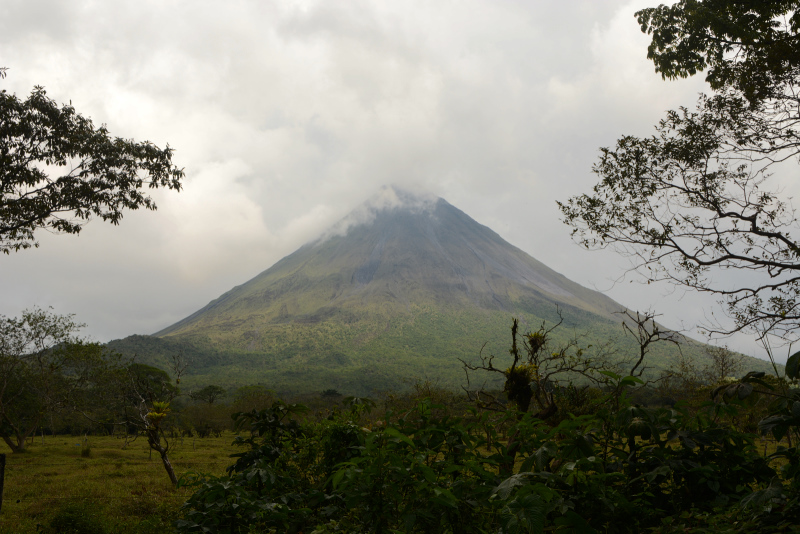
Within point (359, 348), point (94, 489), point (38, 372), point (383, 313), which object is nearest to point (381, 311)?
point (383, 313)

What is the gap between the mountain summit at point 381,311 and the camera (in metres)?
73.5

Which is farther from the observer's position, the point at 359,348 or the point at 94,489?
the point at 359,348

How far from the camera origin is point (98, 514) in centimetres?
838

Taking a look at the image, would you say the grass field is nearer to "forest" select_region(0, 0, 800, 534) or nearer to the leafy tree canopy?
"forest" select_region(0, 0, 800, 534)

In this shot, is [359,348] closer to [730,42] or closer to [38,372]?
[38,372]

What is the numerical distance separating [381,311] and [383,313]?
132 cm

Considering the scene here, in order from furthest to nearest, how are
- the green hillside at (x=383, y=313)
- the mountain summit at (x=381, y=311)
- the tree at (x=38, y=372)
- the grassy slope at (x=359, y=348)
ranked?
the mountain summit at (x=381, y=311) → the green hillside at (x=383, y=313) → the grassy slope at (x=359, y=348) → the tree at (x=38, y=372)

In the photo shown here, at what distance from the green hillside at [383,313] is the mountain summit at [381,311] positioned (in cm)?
36

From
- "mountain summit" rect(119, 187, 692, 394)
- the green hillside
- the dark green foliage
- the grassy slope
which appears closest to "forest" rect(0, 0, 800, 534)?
the dark green foliage

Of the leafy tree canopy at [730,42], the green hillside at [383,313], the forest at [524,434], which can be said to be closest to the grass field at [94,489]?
the forest at [524,434]

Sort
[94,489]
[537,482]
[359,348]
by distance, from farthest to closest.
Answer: [359,348]
[94,489]
[537,482]

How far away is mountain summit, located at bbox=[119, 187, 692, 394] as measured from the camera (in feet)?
241

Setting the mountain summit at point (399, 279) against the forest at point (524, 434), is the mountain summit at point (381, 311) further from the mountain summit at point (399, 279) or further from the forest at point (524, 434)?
the forest at point (524, 434)

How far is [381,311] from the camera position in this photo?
102 meters
